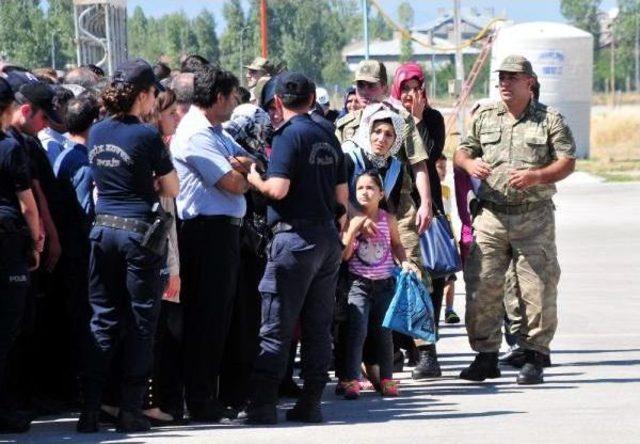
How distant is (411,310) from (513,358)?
177 centimetres

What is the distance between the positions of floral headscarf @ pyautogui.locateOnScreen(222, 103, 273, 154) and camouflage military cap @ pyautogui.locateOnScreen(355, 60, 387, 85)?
1.32 meters

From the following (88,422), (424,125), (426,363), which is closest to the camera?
(88,422)

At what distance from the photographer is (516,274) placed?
1027 cm

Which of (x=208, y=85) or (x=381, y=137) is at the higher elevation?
(x=208, y=85)

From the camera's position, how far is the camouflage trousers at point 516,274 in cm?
1016

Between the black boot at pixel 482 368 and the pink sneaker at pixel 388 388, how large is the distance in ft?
2.53

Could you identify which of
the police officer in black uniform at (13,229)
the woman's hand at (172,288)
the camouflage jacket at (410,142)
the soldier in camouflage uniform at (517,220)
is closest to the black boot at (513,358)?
the soldier in camouflage uniform at (517,220)

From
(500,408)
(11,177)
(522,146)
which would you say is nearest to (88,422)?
(11,177)

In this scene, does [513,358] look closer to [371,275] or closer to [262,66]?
[371,275]

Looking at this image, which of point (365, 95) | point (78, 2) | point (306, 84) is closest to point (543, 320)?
point (365, 95)

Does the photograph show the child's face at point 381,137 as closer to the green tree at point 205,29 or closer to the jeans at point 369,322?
the jeans at point 369,322

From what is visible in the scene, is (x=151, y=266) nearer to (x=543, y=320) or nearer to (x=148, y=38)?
(x=543, y=320)

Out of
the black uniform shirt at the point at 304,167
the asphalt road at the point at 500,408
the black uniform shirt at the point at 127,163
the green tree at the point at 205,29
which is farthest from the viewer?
the green tree at the point at 205,29

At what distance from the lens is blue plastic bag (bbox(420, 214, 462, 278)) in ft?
34.8
